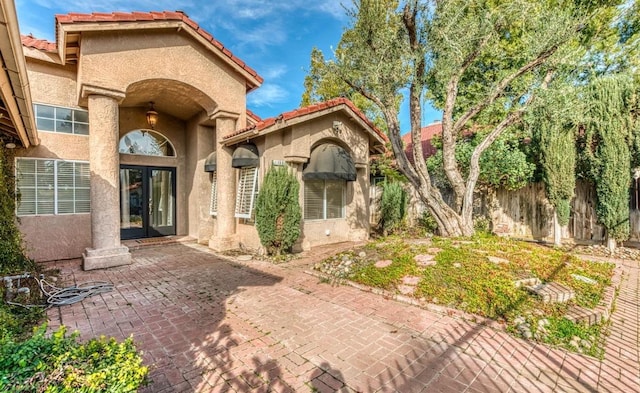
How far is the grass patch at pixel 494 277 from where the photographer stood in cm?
566

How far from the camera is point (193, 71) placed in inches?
460

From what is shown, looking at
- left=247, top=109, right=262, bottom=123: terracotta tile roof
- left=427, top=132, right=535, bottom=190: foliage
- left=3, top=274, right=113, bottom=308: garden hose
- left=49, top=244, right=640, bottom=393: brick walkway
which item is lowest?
left=49, top=244, right=640, bottom=393: brick walkway

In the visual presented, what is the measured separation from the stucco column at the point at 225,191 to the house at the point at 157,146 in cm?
5

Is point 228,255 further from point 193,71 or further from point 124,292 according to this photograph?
point 193,71

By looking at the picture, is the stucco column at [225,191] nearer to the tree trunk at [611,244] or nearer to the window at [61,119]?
the window at [61,119]

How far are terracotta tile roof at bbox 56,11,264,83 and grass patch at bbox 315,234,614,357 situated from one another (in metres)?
9.33

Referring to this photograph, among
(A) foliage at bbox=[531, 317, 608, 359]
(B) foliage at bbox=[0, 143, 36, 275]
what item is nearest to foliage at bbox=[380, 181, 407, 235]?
(A) foliage at bbox=[531, 317, 608, 359]

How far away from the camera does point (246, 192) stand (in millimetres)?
12609

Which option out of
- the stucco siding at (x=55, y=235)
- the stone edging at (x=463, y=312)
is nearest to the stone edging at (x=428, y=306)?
the stone edging at (x=463, y=312)

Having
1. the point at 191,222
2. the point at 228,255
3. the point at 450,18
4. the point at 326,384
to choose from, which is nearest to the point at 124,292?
the point at 228,255

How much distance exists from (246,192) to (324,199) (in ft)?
11.6

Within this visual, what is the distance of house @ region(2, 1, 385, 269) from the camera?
9.97m

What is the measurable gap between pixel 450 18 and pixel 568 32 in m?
3.68

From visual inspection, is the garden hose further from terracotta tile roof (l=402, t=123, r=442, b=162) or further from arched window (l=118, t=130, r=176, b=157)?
terracotta tile roof (l=402, t=123, r=442, b=162)
